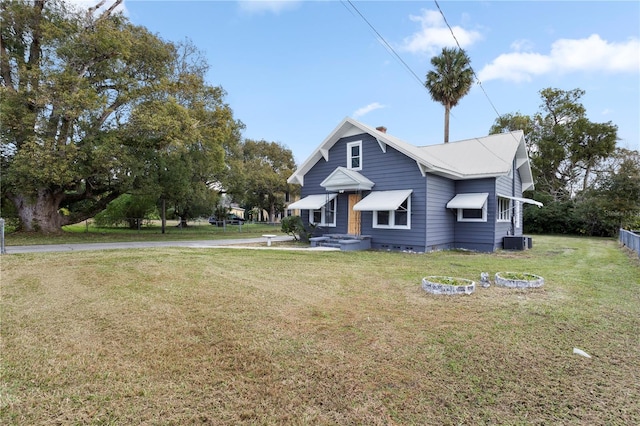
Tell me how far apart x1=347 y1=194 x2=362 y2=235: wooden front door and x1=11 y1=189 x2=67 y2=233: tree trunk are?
15.8 meters

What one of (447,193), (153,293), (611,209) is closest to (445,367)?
(153,293)

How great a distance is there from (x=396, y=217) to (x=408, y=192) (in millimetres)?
1170

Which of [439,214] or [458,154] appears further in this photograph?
[458,154]

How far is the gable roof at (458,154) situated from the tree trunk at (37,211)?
1305 centimetres

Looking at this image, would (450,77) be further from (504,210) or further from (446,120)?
(504,210)

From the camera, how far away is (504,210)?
15.1 m

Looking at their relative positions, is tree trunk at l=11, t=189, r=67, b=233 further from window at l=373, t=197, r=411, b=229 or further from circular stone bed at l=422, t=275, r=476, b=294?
circular stone bed at l=422, t=275, r=476, b=294

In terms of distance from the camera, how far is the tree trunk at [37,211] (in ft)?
55.6

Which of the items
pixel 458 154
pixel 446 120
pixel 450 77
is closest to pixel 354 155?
pixel 458 154

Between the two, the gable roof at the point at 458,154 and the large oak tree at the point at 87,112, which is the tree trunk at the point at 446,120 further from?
the large oak tree at the point at 87,112

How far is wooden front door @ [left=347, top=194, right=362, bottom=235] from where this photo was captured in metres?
14.4

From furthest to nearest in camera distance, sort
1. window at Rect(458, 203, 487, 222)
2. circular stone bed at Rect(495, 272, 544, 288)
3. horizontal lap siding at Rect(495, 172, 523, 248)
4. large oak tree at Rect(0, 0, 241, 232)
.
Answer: horizontal lap siding at Rect(495, 172, 523, 248) < large oak tree at Rect(0, 0, 241, 232) < window at Rect(458, 203, 487, 222) < circular stone bed at Rect(495, 272, 544, 288)

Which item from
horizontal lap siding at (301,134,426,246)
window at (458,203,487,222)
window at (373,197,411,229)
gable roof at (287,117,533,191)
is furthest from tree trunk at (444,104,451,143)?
window at (373,197,411,229)

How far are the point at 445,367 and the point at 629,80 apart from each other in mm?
→ 19949
